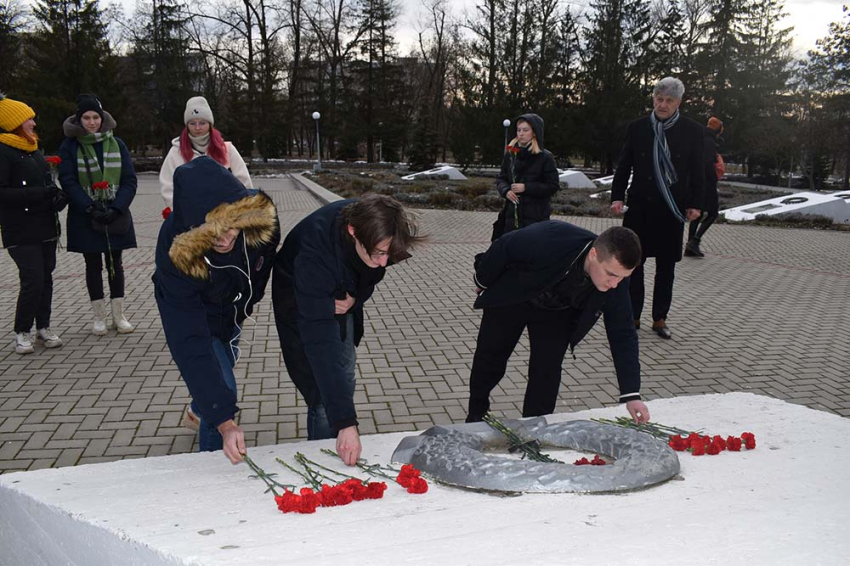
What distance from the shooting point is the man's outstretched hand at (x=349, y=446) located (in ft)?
6.92

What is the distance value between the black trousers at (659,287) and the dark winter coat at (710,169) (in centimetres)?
262

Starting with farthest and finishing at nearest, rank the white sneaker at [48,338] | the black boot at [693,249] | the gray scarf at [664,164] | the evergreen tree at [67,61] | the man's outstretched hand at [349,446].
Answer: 1. the evergreen tree at [67,61]
2. the black boot at [693,249]
3. the gray scarf at [664,164]
4. the white sneaker at [48,338]
5. the man's outstretched hand at [349,446]

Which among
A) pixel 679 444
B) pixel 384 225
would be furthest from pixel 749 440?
pixel 384 225

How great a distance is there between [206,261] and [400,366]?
2.63 meters

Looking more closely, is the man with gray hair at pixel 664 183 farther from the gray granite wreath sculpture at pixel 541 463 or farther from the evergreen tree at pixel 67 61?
the evergreen tree at pixel 67 61

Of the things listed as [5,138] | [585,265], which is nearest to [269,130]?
[5,138]

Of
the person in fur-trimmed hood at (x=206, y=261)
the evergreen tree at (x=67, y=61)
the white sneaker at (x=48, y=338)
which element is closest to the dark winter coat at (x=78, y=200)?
the white sneaker at (x=48, y=338)

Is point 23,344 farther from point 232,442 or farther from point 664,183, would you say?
point 664,183

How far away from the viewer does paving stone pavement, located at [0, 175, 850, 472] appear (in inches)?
141

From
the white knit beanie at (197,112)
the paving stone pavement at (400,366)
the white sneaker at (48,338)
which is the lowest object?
the paving stone pavement at (400,366)

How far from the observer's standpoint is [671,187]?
514cm

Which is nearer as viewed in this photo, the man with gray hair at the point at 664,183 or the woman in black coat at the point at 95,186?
the woman in black coat at the point at 95,186

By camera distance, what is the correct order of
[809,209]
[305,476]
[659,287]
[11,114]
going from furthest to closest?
[809,209]
[659,287]
[11,114]
[305,476]

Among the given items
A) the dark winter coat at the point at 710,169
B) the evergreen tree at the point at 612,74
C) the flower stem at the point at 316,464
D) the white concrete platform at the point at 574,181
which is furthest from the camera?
the evergreen tree at the point at 612,74
